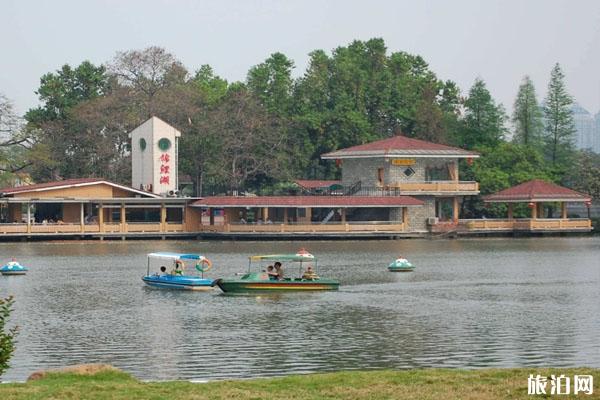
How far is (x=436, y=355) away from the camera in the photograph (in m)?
29.2

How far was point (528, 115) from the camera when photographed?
4510 inches

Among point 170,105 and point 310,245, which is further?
point 170,105

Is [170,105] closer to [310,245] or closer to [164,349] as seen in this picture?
[310,245]

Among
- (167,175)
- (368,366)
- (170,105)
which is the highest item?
(170,105)

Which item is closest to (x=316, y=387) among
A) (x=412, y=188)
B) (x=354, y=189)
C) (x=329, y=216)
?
(x=329, y=216)

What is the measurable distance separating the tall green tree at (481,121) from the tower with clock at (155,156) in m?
28.7

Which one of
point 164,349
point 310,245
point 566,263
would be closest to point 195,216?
point 310,245

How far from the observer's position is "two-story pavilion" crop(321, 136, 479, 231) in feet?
289

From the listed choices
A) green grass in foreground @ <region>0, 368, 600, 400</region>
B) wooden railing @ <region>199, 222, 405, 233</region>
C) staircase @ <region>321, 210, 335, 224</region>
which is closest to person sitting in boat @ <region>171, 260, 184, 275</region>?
green grass in foreground @ <region>0, 368, 600, 400</region>

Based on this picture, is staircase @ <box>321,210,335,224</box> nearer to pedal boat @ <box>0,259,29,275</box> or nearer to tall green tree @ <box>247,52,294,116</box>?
tall green tree @ <box>247,52,294,116</box>

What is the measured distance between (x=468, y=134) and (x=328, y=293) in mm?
61403

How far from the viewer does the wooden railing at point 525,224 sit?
3465 inches

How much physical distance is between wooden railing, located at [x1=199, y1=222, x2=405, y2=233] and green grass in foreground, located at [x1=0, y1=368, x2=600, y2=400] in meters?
62.7

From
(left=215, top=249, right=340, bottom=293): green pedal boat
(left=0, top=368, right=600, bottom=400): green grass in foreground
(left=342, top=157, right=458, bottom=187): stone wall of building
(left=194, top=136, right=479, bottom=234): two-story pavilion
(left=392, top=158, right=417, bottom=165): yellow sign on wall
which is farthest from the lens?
(left=342, top=157, right=458, bottom=187): stone wall of building
